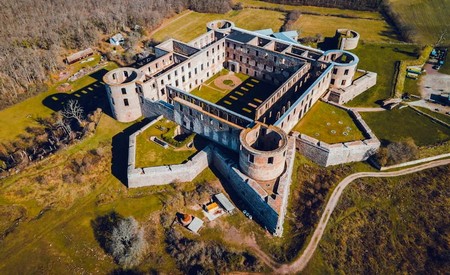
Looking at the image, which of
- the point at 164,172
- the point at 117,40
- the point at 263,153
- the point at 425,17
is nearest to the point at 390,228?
the point at 263,153

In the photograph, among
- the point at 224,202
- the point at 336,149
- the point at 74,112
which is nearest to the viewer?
the point at 224,202

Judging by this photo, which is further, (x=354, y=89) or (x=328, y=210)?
(x=354, y=89)

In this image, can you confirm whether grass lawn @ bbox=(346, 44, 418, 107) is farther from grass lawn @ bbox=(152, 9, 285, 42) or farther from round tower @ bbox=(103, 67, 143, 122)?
round tower @ bbox=(103, 67, 143, 122)

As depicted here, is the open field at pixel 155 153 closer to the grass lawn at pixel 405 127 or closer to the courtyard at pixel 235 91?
the courtyard at pixel 235 91

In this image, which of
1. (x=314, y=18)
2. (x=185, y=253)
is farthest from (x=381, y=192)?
(x=314, y=18)

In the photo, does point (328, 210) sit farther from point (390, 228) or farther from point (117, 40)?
point (117, 40)

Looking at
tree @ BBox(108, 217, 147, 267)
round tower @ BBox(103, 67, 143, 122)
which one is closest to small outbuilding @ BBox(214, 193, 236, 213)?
tree @ BBox(108, 217, 147, 267)
